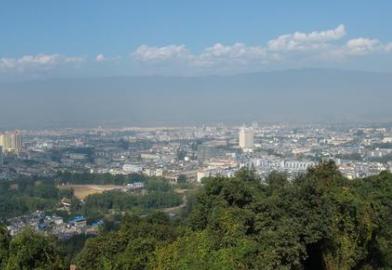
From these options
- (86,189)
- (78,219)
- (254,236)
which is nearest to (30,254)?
(254,236)

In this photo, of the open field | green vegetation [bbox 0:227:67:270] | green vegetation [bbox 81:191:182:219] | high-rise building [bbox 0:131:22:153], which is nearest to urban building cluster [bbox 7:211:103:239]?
green vegetation [bbox 81:191:182:219]

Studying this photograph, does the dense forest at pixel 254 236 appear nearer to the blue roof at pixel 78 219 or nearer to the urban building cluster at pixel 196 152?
the blue roof at pixel 78 219

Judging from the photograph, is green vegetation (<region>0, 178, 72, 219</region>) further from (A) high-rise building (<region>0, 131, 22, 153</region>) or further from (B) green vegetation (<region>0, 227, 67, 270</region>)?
Result: (B) green vegetation (<region>0, 227, 67, 270</region>)

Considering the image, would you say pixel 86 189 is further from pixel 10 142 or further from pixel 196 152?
pixel 10 142

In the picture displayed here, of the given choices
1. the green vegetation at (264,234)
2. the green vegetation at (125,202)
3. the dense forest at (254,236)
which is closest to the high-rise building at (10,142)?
the green vegetation at (125,202)

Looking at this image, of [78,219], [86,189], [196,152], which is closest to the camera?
[78,219]
